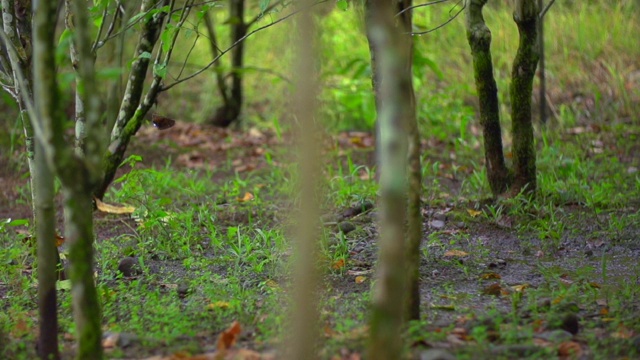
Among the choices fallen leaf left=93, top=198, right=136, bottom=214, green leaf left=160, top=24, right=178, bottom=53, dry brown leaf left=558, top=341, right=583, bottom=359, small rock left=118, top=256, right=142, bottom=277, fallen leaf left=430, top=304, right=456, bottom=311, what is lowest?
dry brown leaf left=558, top=341, right=583, bottom=359

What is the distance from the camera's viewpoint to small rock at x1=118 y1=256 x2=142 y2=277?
3631 millimetres

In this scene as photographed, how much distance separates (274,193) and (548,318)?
274 centimetres

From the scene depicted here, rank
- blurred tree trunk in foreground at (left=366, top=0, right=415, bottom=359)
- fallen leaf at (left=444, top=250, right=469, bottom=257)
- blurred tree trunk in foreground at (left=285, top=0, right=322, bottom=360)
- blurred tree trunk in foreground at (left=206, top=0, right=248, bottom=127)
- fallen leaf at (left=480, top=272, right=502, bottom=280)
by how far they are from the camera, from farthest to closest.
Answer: blurred tree trunk in foreground at (left=206, top=0, right=248, bottom=127) < fallen leaf at (left=444, top=250, right=469, bottom=257) < fallen leaf at (left=480, top=272, right=502, bottom=280) < blurred tree trunk in foreground at (left=366, top=0, right=415, bottom=359) < blurred tree trunk in foreground at (left=285, top=0, right=322, bottom=360)

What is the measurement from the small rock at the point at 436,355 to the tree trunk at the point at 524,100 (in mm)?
2062

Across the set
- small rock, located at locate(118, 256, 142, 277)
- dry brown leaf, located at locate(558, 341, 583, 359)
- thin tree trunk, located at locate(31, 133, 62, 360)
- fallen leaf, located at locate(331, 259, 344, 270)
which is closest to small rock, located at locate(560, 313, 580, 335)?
dry brown leaf, located at locate(558, 341, 583, 359)

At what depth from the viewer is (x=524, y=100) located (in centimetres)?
424

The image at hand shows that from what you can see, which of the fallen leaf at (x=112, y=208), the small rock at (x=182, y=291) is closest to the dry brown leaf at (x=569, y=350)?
the small rock at (x=182, y=291)

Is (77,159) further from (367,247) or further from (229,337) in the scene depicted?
(367,247)

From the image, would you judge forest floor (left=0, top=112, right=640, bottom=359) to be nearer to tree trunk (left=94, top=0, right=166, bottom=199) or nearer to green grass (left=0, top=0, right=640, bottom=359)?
green grass (left=0, top=0, right=640, bottom=359)

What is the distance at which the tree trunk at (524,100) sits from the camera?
413 centimetres

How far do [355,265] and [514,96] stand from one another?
133cm

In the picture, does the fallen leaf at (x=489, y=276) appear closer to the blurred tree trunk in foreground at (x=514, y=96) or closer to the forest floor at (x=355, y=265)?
the forest floor at (x=355, y=265)

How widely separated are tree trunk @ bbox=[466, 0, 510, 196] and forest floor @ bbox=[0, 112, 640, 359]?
16 cm

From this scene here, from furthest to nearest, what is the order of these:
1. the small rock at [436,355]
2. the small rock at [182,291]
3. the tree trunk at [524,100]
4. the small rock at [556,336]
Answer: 1. the tree trunk at [524,100]
2. the small rock at [182,291]
3. the small rock at [556,336]
4. the small rock at [436,355]
